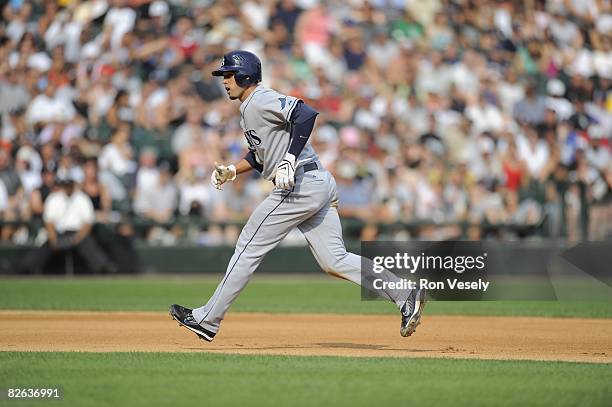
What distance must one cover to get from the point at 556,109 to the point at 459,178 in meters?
2.94

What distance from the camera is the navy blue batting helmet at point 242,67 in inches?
308

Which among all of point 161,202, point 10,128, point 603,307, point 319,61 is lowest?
point 603,307

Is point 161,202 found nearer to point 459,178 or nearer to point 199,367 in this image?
point 459,178

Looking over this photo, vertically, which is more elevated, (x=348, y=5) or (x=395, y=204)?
(x=348, y=5)

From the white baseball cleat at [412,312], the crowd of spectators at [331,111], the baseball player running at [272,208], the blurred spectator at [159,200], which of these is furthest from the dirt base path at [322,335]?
the crowd of spectators at [331,111]

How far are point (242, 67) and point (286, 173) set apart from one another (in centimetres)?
84

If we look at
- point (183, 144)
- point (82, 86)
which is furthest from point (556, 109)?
point (82, 86)

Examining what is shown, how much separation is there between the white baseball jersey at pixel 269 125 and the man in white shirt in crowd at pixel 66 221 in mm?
8712

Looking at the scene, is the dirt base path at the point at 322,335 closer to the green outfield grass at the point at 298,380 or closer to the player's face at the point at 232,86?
the green outfield grass at the point at 298,380

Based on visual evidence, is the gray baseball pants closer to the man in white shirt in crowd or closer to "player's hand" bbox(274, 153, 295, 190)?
"player's hand" bbox(274, 153, 295, 190)

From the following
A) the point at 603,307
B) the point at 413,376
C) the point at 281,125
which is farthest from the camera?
the point at 603,307

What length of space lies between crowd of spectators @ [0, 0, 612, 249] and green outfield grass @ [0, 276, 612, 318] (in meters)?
1.01

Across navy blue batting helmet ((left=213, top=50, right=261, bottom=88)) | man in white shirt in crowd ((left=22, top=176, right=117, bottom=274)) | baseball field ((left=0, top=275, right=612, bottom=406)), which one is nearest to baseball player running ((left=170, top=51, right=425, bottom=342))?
navy blue batting helmet ((left=213, top=50, right=261, bottom=88))

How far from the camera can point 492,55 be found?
781 inches
